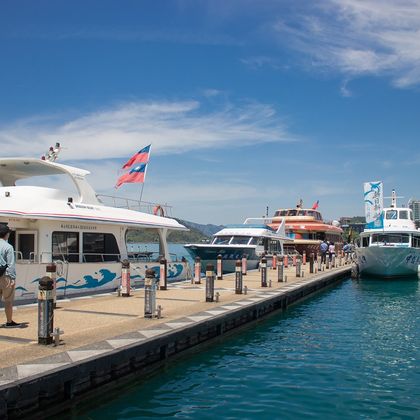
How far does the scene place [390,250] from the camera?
3009cm

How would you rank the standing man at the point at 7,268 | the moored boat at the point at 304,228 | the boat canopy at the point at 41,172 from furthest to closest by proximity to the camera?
the moored boat at the point at 304,228, the boat canopy at the point at 41,172, the standing man at the point at 7,268

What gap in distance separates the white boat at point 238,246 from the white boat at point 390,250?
585 cm

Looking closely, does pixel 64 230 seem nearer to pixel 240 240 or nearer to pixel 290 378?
pixel 290 378

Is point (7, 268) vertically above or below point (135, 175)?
below

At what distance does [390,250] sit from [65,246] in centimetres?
2045

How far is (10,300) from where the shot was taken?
377 inches

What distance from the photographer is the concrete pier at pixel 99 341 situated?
6.70 metres

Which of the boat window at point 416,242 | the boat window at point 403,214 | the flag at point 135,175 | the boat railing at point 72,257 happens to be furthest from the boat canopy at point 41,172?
the boat window at point 403,214

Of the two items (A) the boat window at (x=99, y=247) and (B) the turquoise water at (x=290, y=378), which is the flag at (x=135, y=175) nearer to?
(A) the boat window at (x=99, y=247)

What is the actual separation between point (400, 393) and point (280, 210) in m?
41.0

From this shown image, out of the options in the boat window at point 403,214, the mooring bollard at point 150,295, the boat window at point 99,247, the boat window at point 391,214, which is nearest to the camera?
the mooring bollard at point 150,295

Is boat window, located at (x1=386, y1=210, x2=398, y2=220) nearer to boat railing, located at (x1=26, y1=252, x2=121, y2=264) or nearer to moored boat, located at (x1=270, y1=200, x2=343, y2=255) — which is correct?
moored boat, located at (x1=270, y1=200, x2=343, y2=255)

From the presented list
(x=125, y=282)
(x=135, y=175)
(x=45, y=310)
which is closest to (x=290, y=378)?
(x=45, y=310)

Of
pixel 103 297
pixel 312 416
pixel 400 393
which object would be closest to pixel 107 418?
pixel 312 416
